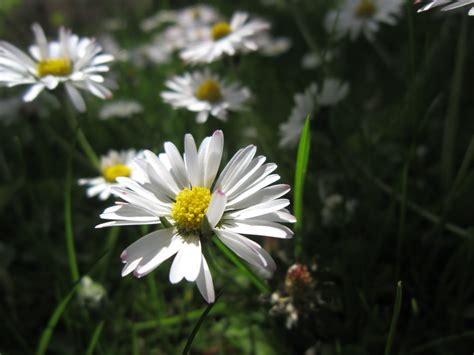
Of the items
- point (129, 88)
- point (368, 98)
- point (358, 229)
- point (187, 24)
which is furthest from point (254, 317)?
point (187, 24)

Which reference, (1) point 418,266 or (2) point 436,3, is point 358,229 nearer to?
(1) point 418,266

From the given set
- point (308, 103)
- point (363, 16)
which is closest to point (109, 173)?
point (308, 103)

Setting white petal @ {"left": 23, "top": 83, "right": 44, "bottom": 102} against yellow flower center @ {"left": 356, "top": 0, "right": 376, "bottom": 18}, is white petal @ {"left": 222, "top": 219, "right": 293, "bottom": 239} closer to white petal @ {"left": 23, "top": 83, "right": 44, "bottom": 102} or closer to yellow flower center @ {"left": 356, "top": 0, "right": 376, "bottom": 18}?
white petal @ {"left": 23, "top": 83, "right": 44, "bottom": 102}

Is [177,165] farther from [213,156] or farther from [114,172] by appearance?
[114,172]

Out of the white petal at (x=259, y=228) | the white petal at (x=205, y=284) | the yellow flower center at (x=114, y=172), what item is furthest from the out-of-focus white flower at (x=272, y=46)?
the white petal at (x=205, y=284)

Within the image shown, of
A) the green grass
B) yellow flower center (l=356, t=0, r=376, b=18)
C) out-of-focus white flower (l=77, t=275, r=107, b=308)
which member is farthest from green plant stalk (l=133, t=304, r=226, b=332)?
yellow flower center (l=356, t=0, r=376, b=18)

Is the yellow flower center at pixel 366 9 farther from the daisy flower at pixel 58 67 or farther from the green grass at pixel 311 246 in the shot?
the daisy flower at pixel 58 67

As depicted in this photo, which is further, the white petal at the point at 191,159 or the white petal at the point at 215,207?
the white petal at the point at 191,159
